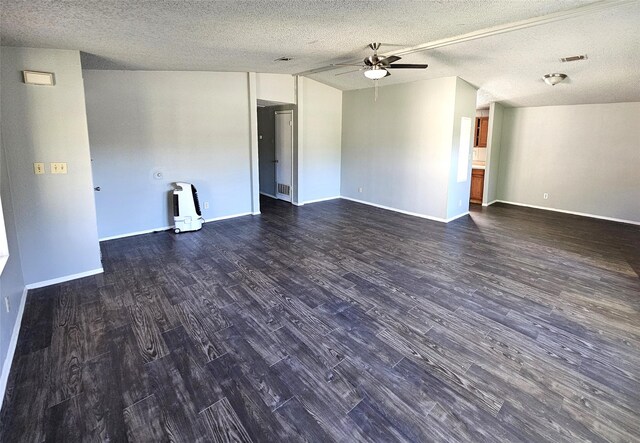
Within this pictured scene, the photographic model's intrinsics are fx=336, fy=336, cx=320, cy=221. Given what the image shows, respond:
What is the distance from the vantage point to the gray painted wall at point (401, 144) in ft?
19.6

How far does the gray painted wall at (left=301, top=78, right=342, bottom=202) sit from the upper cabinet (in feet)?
11.0

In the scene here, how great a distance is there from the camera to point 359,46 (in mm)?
4191

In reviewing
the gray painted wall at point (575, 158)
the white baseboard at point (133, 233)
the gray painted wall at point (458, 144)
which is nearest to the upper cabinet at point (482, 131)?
the gray painted wall at point (575, 158)

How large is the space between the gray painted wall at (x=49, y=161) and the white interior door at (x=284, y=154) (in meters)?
4.37

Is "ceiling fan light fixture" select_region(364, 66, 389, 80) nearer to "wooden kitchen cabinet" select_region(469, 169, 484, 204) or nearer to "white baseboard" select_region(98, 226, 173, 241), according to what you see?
"white baseboard" select_region(98, 226, 173, 241)

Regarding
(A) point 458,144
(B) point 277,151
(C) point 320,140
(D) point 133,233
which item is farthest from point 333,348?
(B) point 277,151

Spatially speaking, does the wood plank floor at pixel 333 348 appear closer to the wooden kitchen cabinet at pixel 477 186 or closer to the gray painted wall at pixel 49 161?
the gray painted wall at pixel 49 161

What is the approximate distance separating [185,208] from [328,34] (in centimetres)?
339

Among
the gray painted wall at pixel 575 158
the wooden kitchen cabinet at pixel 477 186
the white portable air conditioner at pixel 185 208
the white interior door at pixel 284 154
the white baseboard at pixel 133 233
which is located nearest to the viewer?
the white baseboard at pixel 133 233

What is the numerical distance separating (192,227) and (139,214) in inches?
32.5

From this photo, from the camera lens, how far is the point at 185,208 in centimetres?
541

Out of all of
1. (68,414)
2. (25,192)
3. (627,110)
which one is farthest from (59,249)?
(627,110)

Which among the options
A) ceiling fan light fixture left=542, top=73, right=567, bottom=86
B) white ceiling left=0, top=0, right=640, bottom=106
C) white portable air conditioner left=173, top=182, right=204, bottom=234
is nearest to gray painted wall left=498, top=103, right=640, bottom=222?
white ceiling left=0, top=0, right=640, bottom=106

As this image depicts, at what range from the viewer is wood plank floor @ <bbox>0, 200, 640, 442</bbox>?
1871mm
